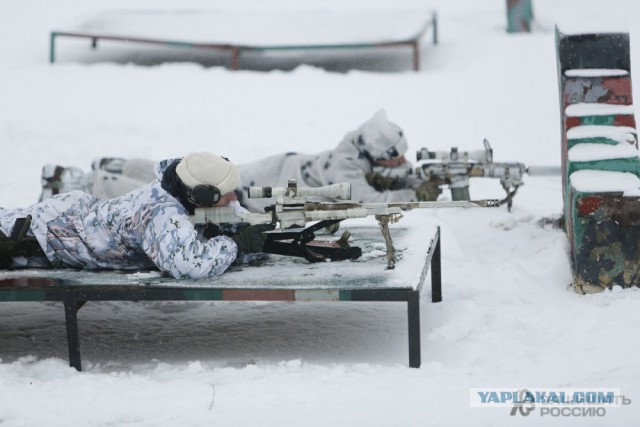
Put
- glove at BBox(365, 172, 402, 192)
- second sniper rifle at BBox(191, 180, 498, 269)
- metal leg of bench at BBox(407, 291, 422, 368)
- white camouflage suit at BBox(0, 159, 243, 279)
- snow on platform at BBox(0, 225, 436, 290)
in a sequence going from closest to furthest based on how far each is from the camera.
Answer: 1. metal leg of bench at BBox(407, 291, 422, 368)
2. snow on platform at BBox(0, 225, 436, 290)
3. white camouflage suit at BBox(0, 159, 243, 279)
4. second sniper rifle at BBox(191, 180, 498, 269)
5. glove at BBox(365, 172, 402, 192)

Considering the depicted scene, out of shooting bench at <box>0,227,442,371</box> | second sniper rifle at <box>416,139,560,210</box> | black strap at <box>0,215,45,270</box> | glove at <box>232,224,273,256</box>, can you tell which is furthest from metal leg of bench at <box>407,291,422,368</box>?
second sniper rifle at <box>416,139,560,210</box>

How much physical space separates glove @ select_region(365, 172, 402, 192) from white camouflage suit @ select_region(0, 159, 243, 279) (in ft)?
7.24

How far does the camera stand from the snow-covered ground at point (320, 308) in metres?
4.27

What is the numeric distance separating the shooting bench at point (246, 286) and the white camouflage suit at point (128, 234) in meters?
0.09

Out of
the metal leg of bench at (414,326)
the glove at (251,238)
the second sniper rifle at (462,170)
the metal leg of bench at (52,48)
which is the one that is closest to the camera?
the metal leg of bench at (414,326)

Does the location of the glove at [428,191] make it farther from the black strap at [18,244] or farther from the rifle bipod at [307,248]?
the black strap at [18,244]

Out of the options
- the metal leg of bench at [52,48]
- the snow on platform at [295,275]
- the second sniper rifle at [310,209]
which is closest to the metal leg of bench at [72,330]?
the snow on platform at [295,275]

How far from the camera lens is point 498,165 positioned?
7598mm

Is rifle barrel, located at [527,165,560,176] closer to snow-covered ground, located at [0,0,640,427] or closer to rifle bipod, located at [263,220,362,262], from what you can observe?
snow-covered ground, located at [0,0,640,427]

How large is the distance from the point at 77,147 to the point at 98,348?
17.3ft

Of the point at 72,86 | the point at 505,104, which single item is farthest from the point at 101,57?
the point at 505,104

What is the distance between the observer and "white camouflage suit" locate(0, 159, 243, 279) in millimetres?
4777

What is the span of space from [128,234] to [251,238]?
615 mm

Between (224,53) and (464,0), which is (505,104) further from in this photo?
(464,0)
